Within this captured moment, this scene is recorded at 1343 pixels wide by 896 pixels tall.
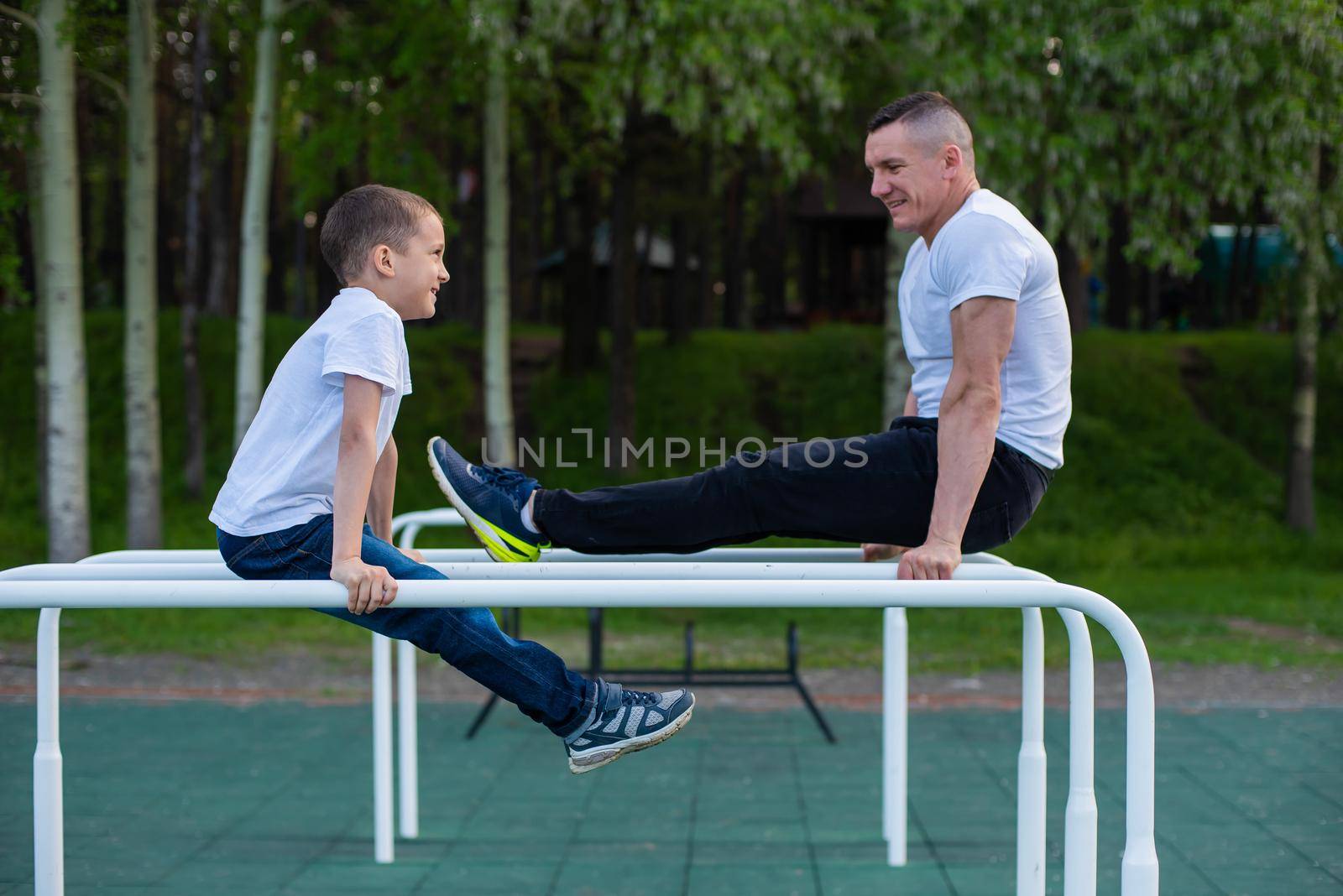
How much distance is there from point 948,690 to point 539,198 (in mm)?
16143

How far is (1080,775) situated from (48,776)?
6.96ft

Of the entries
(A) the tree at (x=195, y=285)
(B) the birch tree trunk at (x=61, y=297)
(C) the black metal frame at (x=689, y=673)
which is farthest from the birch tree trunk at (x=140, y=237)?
(C) the black metal frame at (x=689, y=673)

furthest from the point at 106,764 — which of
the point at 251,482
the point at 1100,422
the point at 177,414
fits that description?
the point at 1100,422

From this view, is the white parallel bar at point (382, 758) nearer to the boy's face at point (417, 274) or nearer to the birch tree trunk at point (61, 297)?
the boy's face at point (417, 274)

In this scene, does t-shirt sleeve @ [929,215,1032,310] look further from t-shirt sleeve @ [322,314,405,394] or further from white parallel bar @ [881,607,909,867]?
white parallel bar @ [881,607,909,867]

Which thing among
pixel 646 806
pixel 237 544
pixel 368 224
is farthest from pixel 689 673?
pixel 368 224

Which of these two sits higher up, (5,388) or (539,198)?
(539,198)

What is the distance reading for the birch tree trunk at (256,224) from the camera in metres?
10.7

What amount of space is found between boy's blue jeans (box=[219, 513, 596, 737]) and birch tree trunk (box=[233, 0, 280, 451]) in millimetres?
8323

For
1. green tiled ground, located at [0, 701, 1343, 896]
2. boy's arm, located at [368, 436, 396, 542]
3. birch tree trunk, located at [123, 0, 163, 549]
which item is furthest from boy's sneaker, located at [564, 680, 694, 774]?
birch tree trunk, located at [123, 0, 163, 549]

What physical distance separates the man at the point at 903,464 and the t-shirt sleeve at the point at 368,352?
42cm

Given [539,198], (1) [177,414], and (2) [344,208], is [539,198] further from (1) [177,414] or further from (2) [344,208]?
(2) [344,208]

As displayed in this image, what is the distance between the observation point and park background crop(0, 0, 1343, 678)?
28.2ft

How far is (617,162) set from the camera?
14.3 metres
